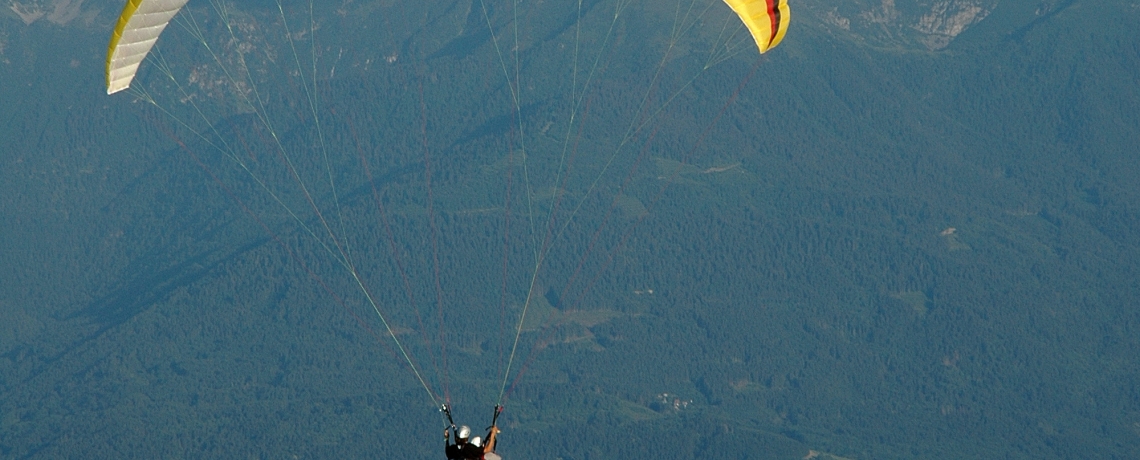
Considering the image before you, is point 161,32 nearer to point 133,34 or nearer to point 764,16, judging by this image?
point 133,34

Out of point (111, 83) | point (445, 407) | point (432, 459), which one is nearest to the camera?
point (445, 407)

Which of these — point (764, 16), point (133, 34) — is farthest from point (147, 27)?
point (764, 16)

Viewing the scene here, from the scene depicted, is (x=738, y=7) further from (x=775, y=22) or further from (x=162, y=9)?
(x=162, y=9)

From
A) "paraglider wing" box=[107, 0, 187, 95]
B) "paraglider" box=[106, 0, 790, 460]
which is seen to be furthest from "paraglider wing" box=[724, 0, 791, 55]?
"paraglider wing" box=[107, 0, 187, 95]

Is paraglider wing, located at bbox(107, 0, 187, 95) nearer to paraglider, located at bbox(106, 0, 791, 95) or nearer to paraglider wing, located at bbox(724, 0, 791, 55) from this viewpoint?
paraglider, located at bbox(106, 0, 791, 95)

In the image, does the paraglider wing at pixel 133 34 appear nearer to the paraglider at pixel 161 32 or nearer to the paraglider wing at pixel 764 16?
the paraglider at pixel 161 32

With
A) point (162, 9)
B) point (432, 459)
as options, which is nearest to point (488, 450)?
point (162, 9)
